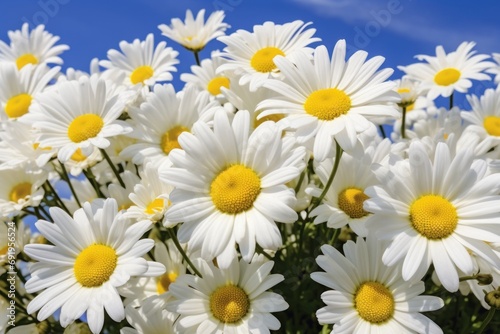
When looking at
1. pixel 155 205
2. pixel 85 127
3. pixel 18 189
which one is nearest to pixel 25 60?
pixel 18 189

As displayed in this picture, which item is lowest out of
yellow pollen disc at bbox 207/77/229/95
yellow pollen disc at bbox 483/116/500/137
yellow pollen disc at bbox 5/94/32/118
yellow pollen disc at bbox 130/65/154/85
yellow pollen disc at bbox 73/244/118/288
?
yellow pollen disc at bbox 73/244/118/288

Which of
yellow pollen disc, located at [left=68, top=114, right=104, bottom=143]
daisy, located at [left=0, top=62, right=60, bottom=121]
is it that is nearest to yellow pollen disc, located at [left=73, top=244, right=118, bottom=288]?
yellow pollen disc, located at [left=68, top=114, right=104, bottom=143]

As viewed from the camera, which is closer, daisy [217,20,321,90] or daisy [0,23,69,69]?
daisy [217,20,321,90]

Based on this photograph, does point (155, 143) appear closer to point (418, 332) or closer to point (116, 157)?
point (116, 157)

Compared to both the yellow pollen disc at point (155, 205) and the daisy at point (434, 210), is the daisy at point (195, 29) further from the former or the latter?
the daisy at point (434, 210)

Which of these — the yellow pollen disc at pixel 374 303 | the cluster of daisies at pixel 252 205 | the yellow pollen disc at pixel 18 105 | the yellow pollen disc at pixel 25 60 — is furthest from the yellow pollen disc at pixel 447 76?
the yellow pollen disc at pixel 25 60

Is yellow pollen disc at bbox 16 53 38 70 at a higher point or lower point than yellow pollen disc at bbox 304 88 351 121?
higher

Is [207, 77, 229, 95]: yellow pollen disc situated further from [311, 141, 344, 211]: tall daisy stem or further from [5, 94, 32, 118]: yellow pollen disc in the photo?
[311, 141, 344, 211]: tall daisy stem

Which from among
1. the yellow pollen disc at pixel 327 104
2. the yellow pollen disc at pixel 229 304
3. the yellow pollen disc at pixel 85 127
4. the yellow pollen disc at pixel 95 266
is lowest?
the yellow pollen disc at pixel 229 304
